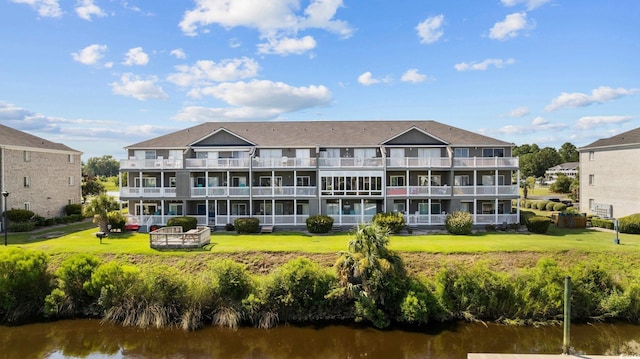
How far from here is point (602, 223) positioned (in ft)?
103

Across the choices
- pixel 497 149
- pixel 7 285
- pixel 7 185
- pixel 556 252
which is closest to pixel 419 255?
pixel 556 252

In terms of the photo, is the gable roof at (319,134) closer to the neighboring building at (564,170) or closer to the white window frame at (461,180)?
the white window frame at (461,180)

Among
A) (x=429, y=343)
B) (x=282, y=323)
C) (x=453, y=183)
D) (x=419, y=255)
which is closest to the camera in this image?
(x=429, y=343)

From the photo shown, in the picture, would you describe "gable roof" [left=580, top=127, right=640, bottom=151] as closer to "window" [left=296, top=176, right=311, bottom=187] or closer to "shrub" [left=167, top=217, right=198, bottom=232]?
"window" [left=296, top=176, right=311, bottom=187]

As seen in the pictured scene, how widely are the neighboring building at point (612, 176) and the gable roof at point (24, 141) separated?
5271 centimetres

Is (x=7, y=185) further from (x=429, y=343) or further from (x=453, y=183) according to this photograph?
(x=453, y=183)

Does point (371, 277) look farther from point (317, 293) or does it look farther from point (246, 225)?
point (246, 225)

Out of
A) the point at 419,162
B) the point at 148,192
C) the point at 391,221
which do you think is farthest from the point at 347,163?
the point at 148,192

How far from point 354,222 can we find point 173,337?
17.3m

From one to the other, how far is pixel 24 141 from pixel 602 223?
168ft

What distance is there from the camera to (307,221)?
29.8m

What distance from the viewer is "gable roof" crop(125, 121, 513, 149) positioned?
109 ft

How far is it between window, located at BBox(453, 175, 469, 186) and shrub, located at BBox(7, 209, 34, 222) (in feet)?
120

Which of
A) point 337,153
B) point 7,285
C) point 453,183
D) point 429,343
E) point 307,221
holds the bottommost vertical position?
point 429,343
